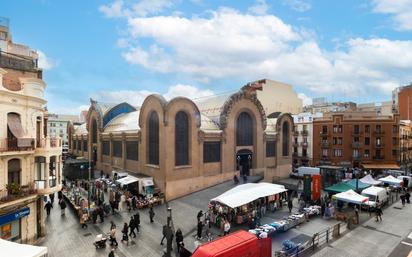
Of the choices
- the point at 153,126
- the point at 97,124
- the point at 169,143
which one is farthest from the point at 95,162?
the point at 169,143

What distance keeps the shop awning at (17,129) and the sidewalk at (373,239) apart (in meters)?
20.0

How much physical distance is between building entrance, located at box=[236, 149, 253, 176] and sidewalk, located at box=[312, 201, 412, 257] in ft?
57.5

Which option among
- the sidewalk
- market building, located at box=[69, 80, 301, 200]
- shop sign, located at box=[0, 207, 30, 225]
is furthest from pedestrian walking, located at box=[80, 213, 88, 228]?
the sidewalk

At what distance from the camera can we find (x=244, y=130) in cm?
3809

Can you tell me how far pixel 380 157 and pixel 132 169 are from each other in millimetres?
46563

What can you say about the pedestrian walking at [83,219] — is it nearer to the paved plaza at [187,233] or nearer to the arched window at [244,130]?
the paved plaza at [187,233]

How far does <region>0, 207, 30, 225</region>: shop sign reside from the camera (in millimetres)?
15789

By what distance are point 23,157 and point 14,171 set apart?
1.04 m

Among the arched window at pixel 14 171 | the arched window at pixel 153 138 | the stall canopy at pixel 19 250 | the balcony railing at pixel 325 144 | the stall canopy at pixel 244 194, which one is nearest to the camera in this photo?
the stall canopy at pixel 19 250

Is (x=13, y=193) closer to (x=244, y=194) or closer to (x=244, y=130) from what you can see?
(x=244, y=194)

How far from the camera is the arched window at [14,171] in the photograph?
16.9 metres

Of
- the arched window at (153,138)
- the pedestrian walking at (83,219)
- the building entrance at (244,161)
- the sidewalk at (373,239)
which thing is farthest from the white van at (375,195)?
the pedestrian walking at (83,219)

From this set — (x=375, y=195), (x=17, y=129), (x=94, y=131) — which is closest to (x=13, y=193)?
(x=17, y=129)

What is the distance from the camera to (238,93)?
36.3 meters
